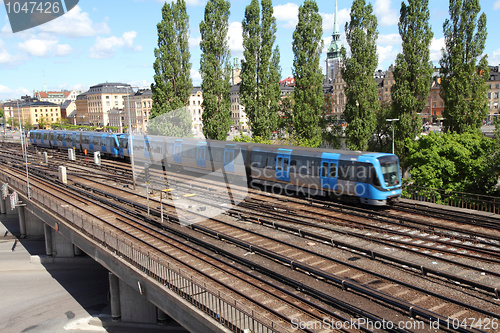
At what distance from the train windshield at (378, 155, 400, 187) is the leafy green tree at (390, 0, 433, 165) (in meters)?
12.8

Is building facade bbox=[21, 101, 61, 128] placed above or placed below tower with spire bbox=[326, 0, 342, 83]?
below

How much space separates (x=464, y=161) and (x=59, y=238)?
2865 centimetres

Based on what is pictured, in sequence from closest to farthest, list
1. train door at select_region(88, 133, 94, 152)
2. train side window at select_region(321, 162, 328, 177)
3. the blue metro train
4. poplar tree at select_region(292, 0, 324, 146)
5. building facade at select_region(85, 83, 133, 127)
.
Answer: the blue metro train
train side window at select_region(321, 162, 328, 177)
poplar tree at select_region(292, 0, 324, 146)
train door at select_region(88, 133, 94, 152)
building facade at select_region(85, 83, 133, 127)

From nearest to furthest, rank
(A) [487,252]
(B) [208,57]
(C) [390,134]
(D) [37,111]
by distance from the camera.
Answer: (A) [487,252]
(C) [390,134]
(B) [208,57]
(D) [37,111]

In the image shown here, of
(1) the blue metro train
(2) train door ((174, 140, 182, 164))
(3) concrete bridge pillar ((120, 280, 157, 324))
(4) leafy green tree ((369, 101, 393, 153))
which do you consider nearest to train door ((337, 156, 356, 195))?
(1) the blue metro train

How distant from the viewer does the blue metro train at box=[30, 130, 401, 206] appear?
22.8 metres

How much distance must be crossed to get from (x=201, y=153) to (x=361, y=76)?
1540 centimetres

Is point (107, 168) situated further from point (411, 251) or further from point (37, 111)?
point (37, 111)

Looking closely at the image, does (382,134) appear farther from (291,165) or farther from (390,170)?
(390,170)

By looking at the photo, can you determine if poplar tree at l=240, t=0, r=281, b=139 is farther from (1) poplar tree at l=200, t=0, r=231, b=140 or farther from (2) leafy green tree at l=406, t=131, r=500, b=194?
(2) leafy green tree at l=406, t=131, r=500, b=194

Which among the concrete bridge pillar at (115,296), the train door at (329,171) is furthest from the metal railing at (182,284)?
the train door at (329,171)

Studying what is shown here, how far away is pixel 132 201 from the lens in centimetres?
2709

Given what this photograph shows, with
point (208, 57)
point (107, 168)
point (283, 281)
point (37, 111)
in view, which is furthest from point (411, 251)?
point (37, 111)

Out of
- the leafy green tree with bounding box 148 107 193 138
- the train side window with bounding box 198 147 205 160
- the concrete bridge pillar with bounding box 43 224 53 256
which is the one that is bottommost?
the concrete bridge pillar with bounding box 43 224 53 256
